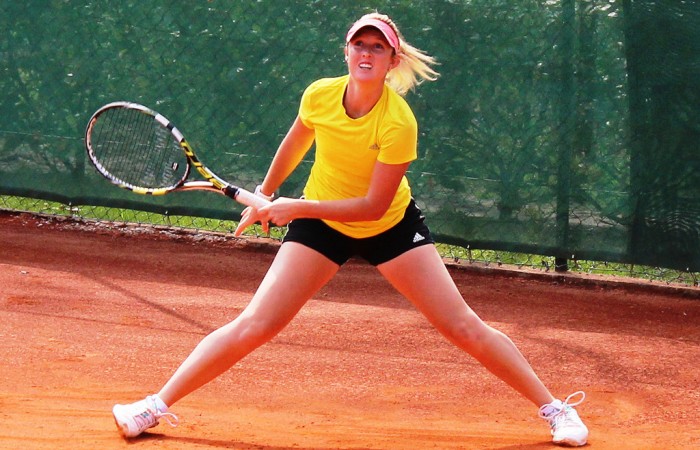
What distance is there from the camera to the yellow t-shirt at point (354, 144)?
12.9ft

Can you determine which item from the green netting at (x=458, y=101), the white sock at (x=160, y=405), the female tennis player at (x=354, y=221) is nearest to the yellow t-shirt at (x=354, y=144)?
the female tennis player at (x=354, y=221)

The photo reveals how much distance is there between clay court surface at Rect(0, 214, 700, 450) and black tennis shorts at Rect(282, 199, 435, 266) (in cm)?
80

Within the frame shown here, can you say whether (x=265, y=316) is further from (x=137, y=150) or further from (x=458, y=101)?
(x=458, y=101)

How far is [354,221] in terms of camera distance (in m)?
3.96

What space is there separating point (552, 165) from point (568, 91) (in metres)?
0.52

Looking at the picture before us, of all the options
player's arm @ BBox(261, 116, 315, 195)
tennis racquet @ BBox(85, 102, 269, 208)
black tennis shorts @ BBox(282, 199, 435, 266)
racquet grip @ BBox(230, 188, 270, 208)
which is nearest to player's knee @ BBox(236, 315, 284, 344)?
black tennis shorts @ BBox(282, 199, 435, 266)

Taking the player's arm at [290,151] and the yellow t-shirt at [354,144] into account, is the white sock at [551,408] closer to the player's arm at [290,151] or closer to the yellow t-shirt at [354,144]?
the yellow t-shirt at [354,144]

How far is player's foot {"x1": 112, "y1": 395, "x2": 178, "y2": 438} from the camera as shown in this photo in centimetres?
412

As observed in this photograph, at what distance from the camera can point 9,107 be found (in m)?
8.30

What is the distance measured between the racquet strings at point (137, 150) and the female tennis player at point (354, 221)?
2.84 m

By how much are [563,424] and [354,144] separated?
1.44 m

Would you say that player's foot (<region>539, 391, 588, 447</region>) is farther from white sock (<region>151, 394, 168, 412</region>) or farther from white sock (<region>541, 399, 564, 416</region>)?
white sock (<region>151, 394, 168, 412</region>)

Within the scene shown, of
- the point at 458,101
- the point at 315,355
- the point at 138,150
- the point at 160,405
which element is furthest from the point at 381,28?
the point at 458,101

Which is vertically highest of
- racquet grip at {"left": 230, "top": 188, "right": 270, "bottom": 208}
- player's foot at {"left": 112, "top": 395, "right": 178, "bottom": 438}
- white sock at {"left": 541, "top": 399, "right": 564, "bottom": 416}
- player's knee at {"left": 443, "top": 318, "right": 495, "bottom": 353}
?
racquet grip at {"left": 230, "top": 188, "right": 270, "bottom": 208}
